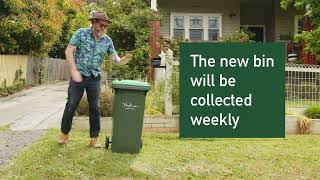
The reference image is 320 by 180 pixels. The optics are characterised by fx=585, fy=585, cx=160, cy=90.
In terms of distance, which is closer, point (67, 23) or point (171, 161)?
point (171, 161)

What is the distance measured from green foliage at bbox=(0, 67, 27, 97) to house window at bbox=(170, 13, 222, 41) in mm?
6672

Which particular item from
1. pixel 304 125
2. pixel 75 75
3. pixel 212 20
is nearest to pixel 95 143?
pixel 75 75

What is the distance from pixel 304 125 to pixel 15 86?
1499 centimetres

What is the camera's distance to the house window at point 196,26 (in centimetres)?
2372

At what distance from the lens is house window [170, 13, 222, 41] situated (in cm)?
2372

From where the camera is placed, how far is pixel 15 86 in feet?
77.9

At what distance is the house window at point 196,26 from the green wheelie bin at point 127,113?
15.3 m

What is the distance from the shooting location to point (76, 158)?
801cm

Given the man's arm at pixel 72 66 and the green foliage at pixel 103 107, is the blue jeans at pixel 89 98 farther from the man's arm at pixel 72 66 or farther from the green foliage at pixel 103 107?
the green foliage at pixel 103 107

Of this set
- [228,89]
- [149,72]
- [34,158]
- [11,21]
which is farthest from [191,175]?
[11,21]

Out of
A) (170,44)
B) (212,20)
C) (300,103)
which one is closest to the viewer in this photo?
(300,103)

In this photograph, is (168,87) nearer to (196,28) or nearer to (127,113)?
(127,113)

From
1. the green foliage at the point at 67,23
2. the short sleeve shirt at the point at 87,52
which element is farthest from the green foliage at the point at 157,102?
the green foliage at the point at 67,23

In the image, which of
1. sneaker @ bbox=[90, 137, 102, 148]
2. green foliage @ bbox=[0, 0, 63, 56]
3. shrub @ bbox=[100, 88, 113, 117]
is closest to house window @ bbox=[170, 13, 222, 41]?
green foliage @ bbox=[0, 0, 63, 56]
